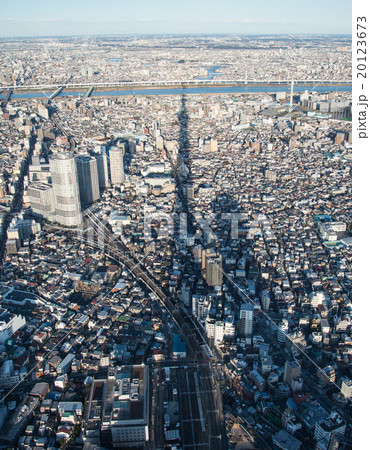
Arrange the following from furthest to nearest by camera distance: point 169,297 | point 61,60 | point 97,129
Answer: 1. point 61,60
2. point 97,129
3. point 169,297

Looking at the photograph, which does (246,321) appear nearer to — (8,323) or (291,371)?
(291,371)

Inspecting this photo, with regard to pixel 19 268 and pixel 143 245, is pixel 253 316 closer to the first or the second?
pixel 143 245

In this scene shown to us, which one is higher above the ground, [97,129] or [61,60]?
[61,60]

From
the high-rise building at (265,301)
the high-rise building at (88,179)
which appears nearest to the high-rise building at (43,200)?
the high-rise building at (88,179)

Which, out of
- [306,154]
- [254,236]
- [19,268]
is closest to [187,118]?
[306,154]

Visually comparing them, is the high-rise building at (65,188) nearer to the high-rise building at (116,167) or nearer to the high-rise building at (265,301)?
the high-rise building at (116,167)

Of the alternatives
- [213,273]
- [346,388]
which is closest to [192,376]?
[346,388]

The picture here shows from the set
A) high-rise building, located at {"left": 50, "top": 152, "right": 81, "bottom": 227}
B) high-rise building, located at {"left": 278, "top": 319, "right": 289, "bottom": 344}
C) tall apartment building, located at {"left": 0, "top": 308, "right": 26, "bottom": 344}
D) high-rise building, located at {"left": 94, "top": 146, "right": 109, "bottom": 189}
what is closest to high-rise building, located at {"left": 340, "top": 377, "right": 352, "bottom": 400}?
high-rise building, located at {"left": 278, "top": 319, "right": 289, "bottom": 344}

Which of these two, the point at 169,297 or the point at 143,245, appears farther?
the point at 143,245
